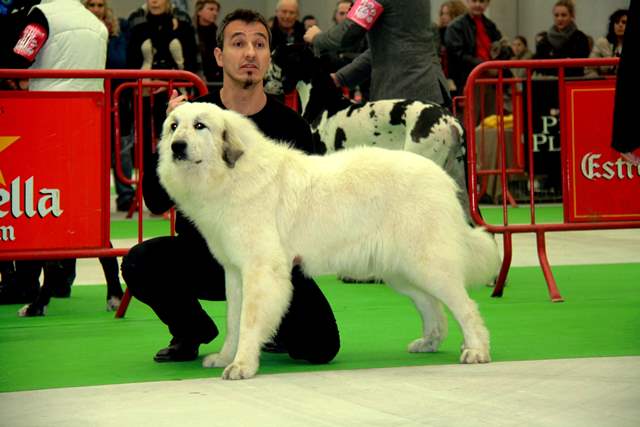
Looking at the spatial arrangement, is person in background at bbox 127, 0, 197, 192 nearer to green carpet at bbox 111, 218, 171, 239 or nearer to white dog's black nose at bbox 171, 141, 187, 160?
green carpet at bbox 111, 218, 171, 239

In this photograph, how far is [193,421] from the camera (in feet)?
11.8

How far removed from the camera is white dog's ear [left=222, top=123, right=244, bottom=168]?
431 centimetres

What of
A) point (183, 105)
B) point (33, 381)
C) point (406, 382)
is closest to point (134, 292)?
point (33, 381)

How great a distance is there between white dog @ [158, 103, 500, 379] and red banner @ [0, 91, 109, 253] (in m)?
1.64

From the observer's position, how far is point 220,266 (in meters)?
4.89

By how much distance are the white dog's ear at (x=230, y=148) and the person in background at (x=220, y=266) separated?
19.2 inches

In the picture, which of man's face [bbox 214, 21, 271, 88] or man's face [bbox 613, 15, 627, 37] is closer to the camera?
man's face [bbox 214, 21, 271, 88]

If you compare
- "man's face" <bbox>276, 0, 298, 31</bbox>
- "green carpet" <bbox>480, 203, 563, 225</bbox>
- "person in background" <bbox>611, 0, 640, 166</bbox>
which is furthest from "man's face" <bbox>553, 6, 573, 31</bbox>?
"person in background" <bbox>611, 0, 640, 166</bbox>

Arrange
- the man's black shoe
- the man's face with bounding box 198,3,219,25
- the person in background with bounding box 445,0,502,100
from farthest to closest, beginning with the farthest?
the man's face with bounding box 198,3,219,25, the person in background with bounding box 445,0,502,100, the man's black shoe

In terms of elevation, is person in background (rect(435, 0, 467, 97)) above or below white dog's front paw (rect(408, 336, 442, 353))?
above

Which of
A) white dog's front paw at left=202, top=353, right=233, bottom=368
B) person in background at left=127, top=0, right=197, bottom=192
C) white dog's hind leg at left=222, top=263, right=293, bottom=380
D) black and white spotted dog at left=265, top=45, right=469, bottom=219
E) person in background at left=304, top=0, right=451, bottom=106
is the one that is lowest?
white dog's front paw at left=202, top=353, right=233, bottom=368

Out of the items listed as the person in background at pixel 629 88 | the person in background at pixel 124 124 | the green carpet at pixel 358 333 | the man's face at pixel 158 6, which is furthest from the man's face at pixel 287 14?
the person in background at pixel 629 88

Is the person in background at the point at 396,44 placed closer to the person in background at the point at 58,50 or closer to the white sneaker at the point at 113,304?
the person in background at the point at 58,50

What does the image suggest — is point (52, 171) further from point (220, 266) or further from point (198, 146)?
point (198, 146)
